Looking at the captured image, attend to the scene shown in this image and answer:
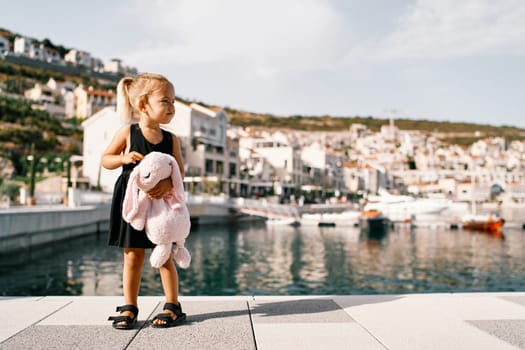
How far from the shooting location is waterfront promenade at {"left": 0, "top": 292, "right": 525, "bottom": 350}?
119 inches

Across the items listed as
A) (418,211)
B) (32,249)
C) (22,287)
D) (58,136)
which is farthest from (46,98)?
(22,287)

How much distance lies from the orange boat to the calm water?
9.91 metres

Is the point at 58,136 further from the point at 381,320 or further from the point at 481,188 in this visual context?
the point at 481,188

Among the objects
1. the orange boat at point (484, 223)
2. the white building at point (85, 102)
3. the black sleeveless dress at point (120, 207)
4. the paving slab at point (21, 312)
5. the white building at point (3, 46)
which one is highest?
the white building at point (3, 46)

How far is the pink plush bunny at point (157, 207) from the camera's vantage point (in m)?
3.59

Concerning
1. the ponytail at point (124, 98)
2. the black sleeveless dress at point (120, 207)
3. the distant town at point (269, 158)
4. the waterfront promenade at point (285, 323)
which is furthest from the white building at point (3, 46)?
the waterfront promenade at point (285, 323)

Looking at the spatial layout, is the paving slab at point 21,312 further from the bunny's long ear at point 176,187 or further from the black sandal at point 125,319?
the bunny's long ear at point 176,187

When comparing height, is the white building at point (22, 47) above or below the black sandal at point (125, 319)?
above

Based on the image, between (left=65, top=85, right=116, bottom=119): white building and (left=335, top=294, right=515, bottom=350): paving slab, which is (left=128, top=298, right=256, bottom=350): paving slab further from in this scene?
(left=65, top=85, right=116, bottom=119): white building

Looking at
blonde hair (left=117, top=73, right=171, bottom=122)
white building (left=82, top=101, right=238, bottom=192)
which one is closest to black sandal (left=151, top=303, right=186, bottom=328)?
blonde hair (left=117, top=73, right=171, bottom=122)

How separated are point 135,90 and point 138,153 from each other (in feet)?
1.88

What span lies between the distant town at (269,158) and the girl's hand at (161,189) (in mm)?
37114

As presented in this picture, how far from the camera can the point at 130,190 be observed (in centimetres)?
366

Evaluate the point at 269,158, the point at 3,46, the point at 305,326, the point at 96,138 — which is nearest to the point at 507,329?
the point at 305,326
